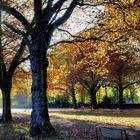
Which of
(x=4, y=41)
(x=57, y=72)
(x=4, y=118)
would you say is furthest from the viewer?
(x=57, y=72)

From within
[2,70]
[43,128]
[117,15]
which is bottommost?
[43,128]

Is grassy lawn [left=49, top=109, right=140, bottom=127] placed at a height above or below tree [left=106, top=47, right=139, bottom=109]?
below

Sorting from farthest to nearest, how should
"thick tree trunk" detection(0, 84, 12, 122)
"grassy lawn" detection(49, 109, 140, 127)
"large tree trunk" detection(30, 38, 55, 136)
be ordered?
"thick tree trunk" detection(0, 84, 12, 122) → "grassy lawn" detection(49, 109, 140, 127) → "large tree trunk" detection(30, 38, 55, 136)

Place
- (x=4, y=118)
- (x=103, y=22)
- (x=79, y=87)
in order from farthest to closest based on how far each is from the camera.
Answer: (x=79, y=87) → (x=4, y=118) → (x=103, y=22)

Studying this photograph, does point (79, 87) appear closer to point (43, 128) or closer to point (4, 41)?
point (4, 41)

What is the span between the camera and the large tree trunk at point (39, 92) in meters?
16.9

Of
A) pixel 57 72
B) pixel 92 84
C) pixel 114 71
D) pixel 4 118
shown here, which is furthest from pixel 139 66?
pixel 4 118

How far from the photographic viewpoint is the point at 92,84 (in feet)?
195

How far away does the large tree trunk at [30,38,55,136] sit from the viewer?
1689 cm

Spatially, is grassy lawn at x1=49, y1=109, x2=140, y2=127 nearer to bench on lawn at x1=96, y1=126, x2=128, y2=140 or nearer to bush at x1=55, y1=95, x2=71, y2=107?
bench on lawn at x1=96, y1=126, x2=128, y2=140

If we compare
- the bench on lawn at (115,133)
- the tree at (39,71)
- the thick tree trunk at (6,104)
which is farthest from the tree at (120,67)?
the bench on lawn at (115,133)

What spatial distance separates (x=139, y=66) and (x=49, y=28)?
129ft

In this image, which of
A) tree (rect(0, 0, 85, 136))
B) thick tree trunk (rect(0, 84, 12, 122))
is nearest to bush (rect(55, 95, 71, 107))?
thick tree trunk (rect(0, 84, 12, 122))

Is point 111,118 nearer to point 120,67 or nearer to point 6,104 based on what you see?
point 6,104
